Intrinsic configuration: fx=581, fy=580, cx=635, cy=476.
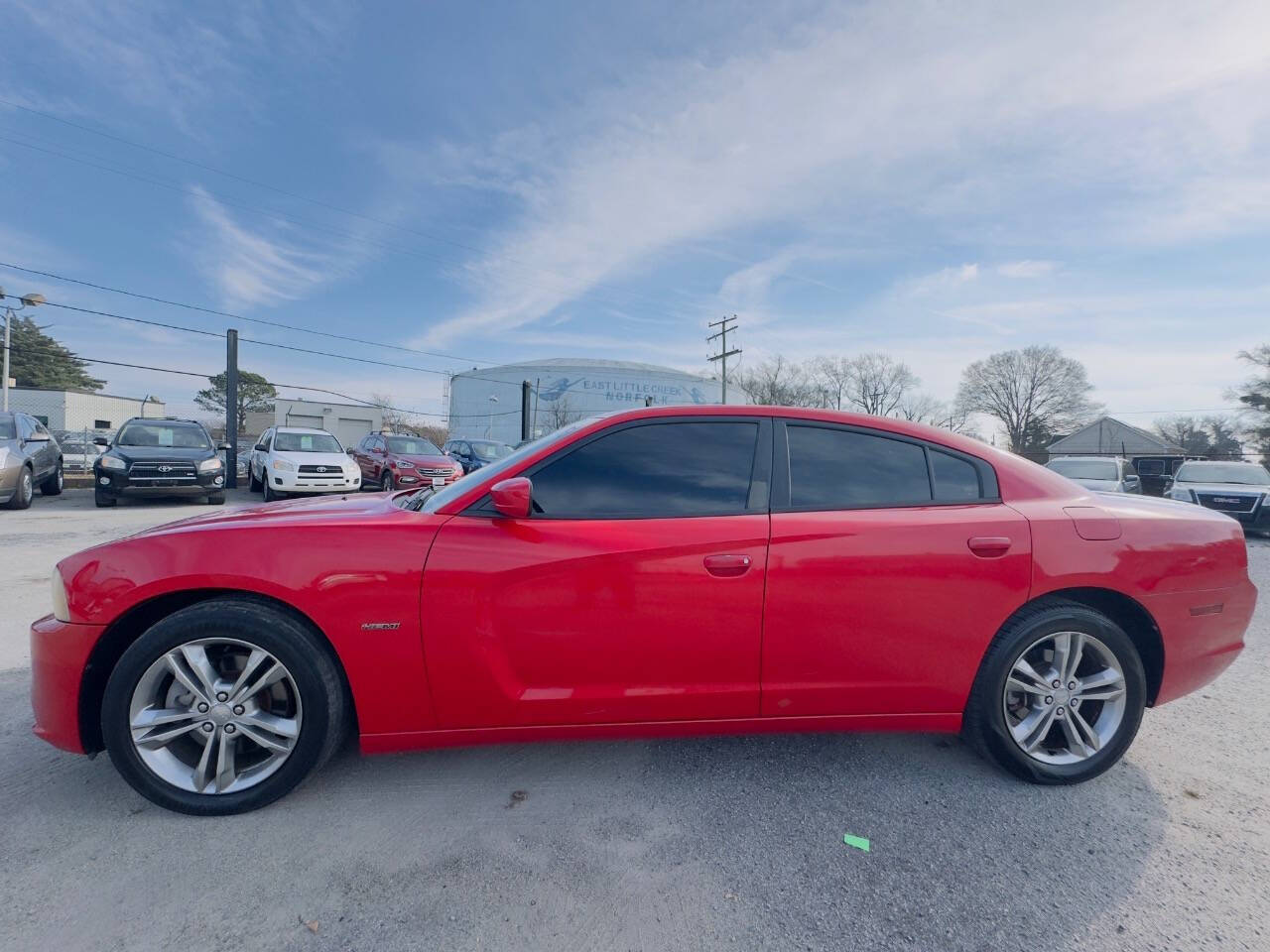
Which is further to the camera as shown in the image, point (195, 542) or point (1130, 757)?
point (1130, 757)

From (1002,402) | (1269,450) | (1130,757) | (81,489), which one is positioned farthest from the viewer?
(1002,402)

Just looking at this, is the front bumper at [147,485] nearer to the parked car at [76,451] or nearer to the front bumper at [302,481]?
the front bumper at [302,481]

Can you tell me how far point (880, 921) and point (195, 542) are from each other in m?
2.53

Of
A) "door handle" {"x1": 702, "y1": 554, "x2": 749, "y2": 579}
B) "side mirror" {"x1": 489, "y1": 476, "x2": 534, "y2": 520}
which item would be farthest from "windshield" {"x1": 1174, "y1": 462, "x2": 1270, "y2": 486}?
"side mirror" {"x1": 489, "y1": 476, "x2": 534, "y2": 520}

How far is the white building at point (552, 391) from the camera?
59.1m

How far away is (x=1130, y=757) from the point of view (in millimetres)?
2621

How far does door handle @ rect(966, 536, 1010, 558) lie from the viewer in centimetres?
224

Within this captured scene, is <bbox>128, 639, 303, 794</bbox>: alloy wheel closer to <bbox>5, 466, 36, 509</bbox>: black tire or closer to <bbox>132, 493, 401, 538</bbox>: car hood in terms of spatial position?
<bbox>132, 493, 401, 538</bbox>: car hood


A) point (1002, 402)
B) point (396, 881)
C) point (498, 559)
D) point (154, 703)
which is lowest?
point (396, 881)

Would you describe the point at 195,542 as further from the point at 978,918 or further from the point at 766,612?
the point at 978,918

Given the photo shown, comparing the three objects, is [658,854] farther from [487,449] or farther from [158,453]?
[487,449]

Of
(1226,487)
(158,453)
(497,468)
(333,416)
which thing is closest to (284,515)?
(497,468)

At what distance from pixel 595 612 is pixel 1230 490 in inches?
537

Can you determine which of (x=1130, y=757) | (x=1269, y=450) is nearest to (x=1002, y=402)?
(x=1269, y=450)
